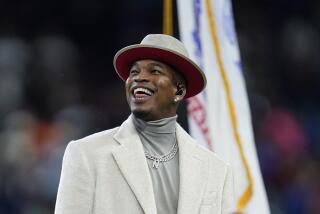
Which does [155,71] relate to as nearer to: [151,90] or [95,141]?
[151,90]

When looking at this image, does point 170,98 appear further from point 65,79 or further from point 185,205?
point 65,79

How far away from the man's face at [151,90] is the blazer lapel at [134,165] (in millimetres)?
85

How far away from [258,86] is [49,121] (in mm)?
1495

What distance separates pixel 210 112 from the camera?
3891mm

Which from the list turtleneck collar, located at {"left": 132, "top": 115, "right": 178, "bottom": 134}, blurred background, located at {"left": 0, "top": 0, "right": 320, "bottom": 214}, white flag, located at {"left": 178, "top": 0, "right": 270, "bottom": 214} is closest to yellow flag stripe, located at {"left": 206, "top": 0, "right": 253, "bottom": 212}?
white flag, located at {"left": 178, "top": 0, "right": 270, "bottom": 214}

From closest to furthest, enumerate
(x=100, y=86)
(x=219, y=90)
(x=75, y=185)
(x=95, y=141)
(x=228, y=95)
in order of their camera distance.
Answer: (x=75, y=185), (x=95, y=141), (x=228, y=95), (x=219, y=90), (x=100, y=86)

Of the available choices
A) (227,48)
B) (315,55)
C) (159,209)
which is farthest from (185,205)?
(315,55)

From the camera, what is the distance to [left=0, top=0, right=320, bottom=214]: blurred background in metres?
5.50

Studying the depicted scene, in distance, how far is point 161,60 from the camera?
117 inches

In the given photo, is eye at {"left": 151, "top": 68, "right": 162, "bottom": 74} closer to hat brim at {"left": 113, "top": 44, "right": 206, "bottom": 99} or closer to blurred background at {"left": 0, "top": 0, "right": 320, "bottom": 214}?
hat brim at {"left": 113, "top": 44, "right": 206, "bottom": 99}

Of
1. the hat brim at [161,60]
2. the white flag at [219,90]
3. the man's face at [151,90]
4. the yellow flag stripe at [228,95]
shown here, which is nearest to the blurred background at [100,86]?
the white flag at [219,90]

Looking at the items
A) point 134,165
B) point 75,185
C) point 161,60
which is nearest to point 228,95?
point 161,60

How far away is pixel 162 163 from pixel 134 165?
0.38 ft

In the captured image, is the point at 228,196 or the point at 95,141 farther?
the point at 228,196
